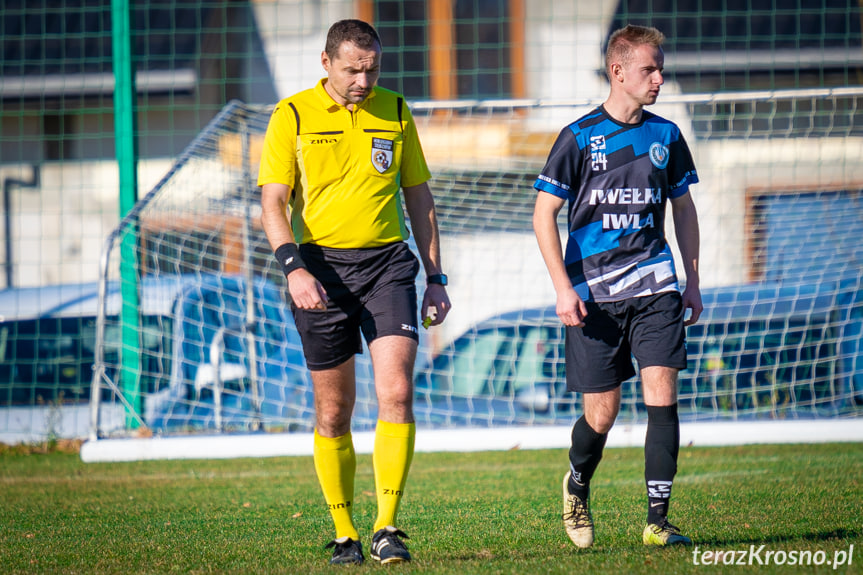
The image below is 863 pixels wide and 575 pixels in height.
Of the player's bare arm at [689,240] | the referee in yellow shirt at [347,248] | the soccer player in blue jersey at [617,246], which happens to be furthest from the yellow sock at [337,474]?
the player's bare arm at [689,240]

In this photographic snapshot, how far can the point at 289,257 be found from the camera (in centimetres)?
415

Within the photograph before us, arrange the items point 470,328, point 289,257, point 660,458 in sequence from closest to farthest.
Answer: point 289,257 < point 660,458 < point 470,328

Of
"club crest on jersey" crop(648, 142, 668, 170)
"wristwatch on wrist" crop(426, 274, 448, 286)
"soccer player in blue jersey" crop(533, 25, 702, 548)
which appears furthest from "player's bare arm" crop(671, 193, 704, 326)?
"wristwatch on wrist" crop(426, 274, 448, 286)

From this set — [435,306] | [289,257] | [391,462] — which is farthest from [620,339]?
[289,257]

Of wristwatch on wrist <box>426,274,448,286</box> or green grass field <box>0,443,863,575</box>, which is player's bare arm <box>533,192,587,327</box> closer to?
wristwatch on wrist <box>426,274,448,286</box>

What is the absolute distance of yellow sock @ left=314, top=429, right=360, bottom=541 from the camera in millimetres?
4328

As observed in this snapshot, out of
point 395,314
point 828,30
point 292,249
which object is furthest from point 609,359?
point 828,30

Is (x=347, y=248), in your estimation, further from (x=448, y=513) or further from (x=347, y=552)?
(x=448, y=513)

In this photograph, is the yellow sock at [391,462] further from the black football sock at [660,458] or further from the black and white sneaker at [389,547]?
the black football sock at [660,458]

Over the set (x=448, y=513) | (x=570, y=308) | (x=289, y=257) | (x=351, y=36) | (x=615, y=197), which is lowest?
(x=448, y=513)

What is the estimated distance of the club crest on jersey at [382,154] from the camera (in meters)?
4.37

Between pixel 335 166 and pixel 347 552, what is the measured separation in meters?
1.57

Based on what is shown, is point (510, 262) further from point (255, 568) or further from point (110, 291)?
point (255, 568)

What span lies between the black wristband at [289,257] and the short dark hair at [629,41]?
5.09ft
